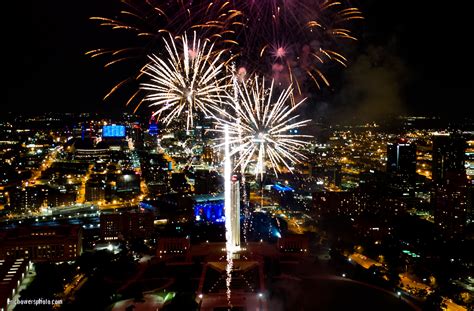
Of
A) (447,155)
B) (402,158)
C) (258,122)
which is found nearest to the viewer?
(258,122)

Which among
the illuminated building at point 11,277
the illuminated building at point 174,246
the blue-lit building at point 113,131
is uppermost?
the blue-lit building at point 113,131

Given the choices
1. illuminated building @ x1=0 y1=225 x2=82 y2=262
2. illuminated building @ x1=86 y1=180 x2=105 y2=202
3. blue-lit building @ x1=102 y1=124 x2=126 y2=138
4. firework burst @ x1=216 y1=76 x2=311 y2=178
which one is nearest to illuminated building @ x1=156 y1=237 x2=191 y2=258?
illuminated building @ x1=0 y1=225 x2=82 y2=262

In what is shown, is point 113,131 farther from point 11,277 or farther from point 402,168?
point 11,277

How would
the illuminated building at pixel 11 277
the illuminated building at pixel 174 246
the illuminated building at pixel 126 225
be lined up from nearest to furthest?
the illuminated building at pixel 11 277, the illuminated building at pixel 174 246, the illuminated building at pixel 126 225

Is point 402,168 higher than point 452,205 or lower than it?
higher

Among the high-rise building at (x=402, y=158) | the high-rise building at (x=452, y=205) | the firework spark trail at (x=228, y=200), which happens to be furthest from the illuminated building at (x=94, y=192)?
the high-rise building at (x=452, y=205)

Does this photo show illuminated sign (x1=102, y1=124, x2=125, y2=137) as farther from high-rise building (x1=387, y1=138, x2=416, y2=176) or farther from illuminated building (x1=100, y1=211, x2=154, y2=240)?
illuminated building (x1=100, y1=211, x2=154, y2=240)

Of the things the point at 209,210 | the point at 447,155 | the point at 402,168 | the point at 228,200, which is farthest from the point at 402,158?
the point at 228,200

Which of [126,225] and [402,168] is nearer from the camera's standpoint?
[126,225]

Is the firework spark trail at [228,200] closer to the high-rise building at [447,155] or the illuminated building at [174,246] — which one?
the illuminated building at [174,246]

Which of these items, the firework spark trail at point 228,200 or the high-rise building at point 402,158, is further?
the high-rise building at point 402,158

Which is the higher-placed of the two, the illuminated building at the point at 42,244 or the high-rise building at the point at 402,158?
the high-rise building at the point at 402,158

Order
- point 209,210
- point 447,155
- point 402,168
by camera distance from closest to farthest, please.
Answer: point 209,210
point 447,155
point 402,168
